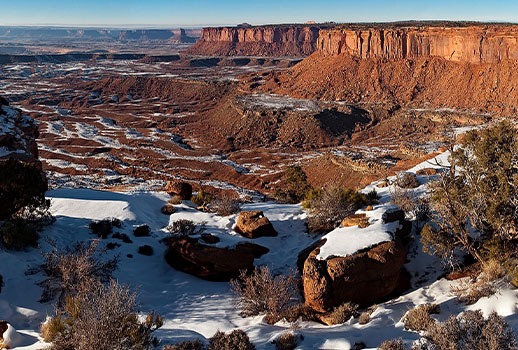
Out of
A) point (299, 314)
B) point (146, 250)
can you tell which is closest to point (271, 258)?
point (299, 314)

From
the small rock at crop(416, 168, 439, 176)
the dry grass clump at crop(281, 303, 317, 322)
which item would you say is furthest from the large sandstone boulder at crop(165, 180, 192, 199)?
the dry grass clump at crop(281, 303, 317, 322)

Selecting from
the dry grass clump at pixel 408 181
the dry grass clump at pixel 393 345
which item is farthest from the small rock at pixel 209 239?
the dry grass clump at pixel 408 181

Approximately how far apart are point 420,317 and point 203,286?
7.23m

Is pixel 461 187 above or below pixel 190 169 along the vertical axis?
above

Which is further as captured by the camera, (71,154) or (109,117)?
(109,117)

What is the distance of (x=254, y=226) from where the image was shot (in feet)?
59.7

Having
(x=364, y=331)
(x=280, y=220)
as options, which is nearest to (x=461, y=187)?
(x=364, y=331)

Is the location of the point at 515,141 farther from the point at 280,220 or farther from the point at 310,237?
the point at 280,220

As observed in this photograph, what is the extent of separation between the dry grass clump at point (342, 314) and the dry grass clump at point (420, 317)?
146 centimetres

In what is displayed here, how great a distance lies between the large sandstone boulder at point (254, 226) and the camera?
59.4 feet

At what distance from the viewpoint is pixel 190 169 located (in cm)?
5241

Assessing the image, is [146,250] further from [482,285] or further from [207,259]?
[482,285]

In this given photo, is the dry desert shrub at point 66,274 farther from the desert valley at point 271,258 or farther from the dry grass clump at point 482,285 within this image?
the dry grass clump at point 482,285

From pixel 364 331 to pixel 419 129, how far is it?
55.8m
